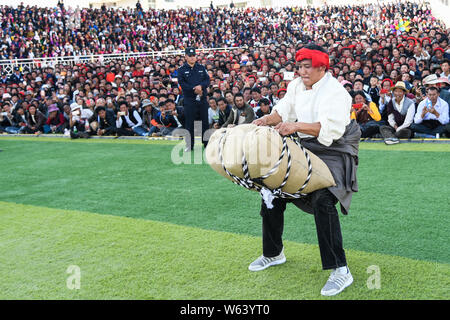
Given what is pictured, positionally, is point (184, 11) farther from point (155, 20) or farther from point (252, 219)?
point (252, 219)

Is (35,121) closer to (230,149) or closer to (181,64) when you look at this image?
(181,64)

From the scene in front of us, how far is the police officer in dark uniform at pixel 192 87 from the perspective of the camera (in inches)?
314

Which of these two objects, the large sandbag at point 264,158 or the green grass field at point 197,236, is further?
the green grass field at point 197,236

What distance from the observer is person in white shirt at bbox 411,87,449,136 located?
803 centimetres

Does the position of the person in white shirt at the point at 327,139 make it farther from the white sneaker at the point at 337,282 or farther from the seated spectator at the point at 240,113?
the seated spectator at the point at 240,113

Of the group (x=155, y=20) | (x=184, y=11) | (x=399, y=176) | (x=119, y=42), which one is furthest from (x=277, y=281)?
(x=184, y=11)

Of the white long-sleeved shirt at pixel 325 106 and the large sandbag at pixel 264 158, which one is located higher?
the white long-sleeved shirt at pixel 325 106

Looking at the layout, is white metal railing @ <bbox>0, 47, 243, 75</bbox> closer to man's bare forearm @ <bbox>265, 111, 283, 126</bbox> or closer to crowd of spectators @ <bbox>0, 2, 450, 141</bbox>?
crowd of spectators @ <bbox>0, 2, 450, 141</bbox>

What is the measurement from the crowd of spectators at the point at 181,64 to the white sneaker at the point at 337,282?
3.40 meters

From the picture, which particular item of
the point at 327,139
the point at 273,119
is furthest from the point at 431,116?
the point at 327,139

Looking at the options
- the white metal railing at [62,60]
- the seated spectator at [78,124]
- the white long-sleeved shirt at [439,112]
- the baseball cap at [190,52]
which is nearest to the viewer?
the baseball cap at [190,52]

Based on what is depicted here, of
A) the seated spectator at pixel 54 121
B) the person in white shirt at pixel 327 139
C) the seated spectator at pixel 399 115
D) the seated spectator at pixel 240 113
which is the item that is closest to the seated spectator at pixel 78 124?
the seated spectator at pixel 54 121

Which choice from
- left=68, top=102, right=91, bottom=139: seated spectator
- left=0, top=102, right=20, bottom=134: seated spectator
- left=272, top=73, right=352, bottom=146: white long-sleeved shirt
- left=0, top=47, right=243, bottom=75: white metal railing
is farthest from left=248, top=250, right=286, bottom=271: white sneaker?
left=0, top=47, right=243, bottom=75: white metal railing

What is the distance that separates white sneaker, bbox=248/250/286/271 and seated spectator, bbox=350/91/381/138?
18.9 feet
